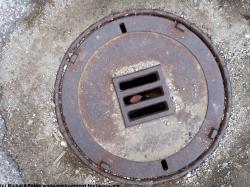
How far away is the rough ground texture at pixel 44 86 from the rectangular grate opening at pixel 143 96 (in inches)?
15.0

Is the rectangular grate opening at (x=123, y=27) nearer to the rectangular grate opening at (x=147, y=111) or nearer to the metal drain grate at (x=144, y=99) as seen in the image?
the metal drain grate at (x=144, y=99)

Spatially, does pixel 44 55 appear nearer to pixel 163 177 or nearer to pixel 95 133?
pixel 95 133

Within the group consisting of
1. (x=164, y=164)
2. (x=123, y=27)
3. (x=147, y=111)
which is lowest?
(x=164, y=164)

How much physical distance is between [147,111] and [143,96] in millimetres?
85

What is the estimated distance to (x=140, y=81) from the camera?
6.98ft

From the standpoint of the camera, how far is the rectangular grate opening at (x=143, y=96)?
6.81ft

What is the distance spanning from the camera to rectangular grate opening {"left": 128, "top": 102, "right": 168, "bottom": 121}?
207 centimetres

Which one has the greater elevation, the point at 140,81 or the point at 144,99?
the point at 140,81

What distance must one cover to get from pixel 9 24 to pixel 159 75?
2.57 ft

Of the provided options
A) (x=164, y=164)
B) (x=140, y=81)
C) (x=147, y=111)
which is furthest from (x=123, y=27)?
(x=164, y=164)

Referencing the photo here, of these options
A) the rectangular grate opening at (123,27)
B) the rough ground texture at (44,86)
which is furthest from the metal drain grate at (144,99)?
the rough ground texture at (44,86)

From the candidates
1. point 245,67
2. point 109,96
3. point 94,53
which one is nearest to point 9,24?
point 94,53

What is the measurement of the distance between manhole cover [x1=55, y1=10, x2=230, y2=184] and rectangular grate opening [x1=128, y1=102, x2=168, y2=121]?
1 centimetres

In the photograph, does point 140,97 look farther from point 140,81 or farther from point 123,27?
point 123,27
